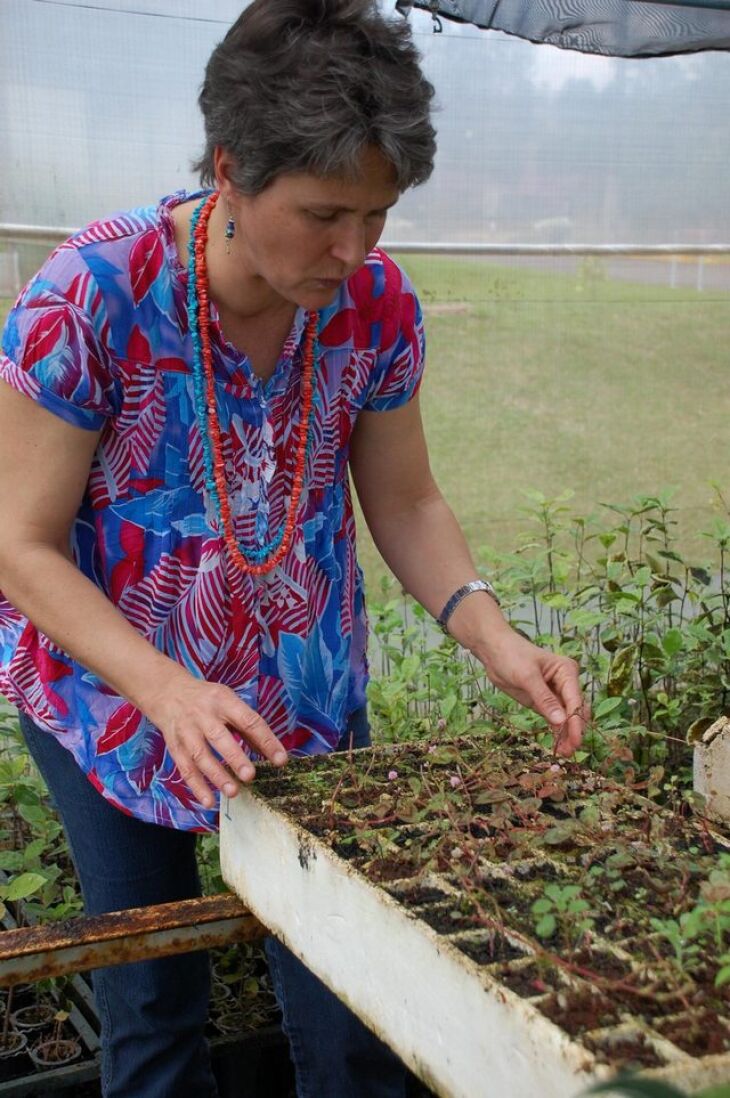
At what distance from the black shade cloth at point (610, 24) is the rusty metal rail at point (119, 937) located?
1.80m

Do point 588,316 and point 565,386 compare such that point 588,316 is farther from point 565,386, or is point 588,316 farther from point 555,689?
point 555,689

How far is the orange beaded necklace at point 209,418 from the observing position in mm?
1546

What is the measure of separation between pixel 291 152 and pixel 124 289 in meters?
0.27

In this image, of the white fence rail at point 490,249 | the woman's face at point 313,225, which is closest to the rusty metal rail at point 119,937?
the woman's face at point 313,225

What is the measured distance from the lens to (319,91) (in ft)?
4.37

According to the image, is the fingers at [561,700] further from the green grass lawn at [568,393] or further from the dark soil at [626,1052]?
the green grass lawn at [568,393]

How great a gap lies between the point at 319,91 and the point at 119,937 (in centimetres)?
89

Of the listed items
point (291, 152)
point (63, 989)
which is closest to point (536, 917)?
point (291, 152)

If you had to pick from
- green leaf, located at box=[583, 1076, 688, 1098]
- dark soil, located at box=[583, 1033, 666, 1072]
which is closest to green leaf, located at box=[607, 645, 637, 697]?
dark soil, located at box=[583, 1033, 666, 1072]

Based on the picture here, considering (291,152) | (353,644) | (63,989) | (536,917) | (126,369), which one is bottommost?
(63,989)

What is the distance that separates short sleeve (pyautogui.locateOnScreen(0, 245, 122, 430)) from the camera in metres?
1.45

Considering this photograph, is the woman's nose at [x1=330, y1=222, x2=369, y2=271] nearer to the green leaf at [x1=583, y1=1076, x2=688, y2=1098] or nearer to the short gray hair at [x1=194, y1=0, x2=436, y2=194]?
the short gray hair at [x1=194, y1=0, x2=436, y2=194]

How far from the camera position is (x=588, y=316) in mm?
4164

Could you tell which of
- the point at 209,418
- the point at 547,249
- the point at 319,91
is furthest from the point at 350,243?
the point at 547,249
